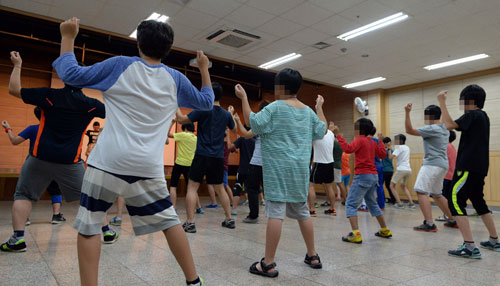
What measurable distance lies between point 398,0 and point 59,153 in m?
5.46

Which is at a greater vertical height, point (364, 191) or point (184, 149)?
point (184, 149)

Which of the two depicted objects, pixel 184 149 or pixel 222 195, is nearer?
pixel 222 195

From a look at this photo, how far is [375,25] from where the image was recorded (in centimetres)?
639

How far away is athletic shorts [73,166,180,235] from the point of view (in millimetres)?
1372

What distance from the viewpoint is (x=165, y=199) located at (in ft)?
5.01

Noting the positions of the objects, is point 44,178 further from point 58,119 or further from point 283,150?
point 283,150

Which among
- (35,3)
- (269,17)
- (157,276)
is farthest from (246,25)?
(157,276)

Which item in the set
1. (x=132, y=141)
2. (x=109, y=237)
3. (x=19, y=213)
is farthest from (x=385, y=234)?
(x=19, y=213)

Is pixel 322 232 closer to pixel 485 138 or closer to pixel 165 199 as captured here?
pixel 485 138

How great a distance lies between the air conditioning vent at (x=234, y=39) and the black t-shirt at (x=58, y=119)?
15.7ft

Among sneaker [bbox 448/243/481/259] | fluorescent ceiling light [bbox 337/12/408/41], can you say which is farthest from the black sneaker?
fluorescent ceiling light [bbox 337/12/408/41]

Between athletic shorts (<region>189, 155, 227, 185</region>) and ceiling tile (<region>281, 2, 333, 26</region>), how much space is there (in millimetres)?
3423

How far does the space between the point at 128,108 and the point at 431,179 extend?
3656 mm

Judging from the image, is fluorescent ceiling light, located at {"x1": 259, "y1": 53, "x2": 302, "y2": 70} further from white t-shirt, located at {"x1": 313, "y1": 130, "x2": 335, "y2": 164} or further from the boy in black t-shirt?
the boy in black t-shirt
